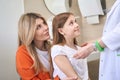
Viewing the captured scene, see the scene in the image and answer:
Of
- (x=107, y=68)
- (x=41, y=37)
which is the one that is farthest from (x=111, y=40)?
(x=41, y=37)

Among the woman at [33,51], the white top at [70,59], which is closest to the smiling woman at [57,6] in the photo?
the woman at [33,51]

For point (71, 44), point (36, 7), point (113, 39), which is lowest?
point (71, 44)

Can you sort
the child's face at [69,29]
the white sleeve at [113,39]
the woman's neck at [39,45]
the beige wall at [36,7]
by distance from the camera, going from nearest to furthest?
the white sleeve at [113,39]
the child's face at [69,29]
the woman's neck at [39,45]
the beige wall at [36,7]

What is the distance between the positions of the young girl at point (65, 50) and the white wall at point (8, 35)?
0.76 meters

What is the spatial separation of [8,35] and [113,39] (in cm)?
127

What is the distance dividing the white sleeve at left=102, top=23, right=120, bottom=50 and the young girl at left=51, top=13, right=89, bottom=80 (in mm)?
350

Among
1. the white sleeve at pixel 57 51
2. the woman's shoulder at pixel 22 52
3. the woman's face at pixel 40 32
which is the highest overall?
the woman's face at pixel 40 32

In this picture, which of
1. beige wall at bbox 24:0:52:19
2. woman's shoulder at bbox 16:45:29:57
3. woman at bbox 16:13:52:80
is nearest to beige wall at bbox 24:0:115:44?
beige wall at bbox 24:0:52:19

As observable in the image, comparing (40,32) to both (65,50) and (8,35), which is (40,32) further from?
(8,35)

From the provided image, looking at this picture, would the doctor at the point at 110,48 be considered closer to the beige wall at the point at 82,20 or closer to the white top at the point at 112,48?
the white top at the point at 112,48

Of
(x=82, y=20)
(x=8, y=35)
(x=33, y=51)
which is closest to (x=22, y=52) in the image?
(x=33, y=51)

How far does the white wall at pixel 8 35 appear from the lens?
6.53 ft

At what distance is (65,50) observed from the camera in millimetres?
1341

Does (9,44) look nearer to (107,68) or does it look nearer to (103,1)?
(103,1)
